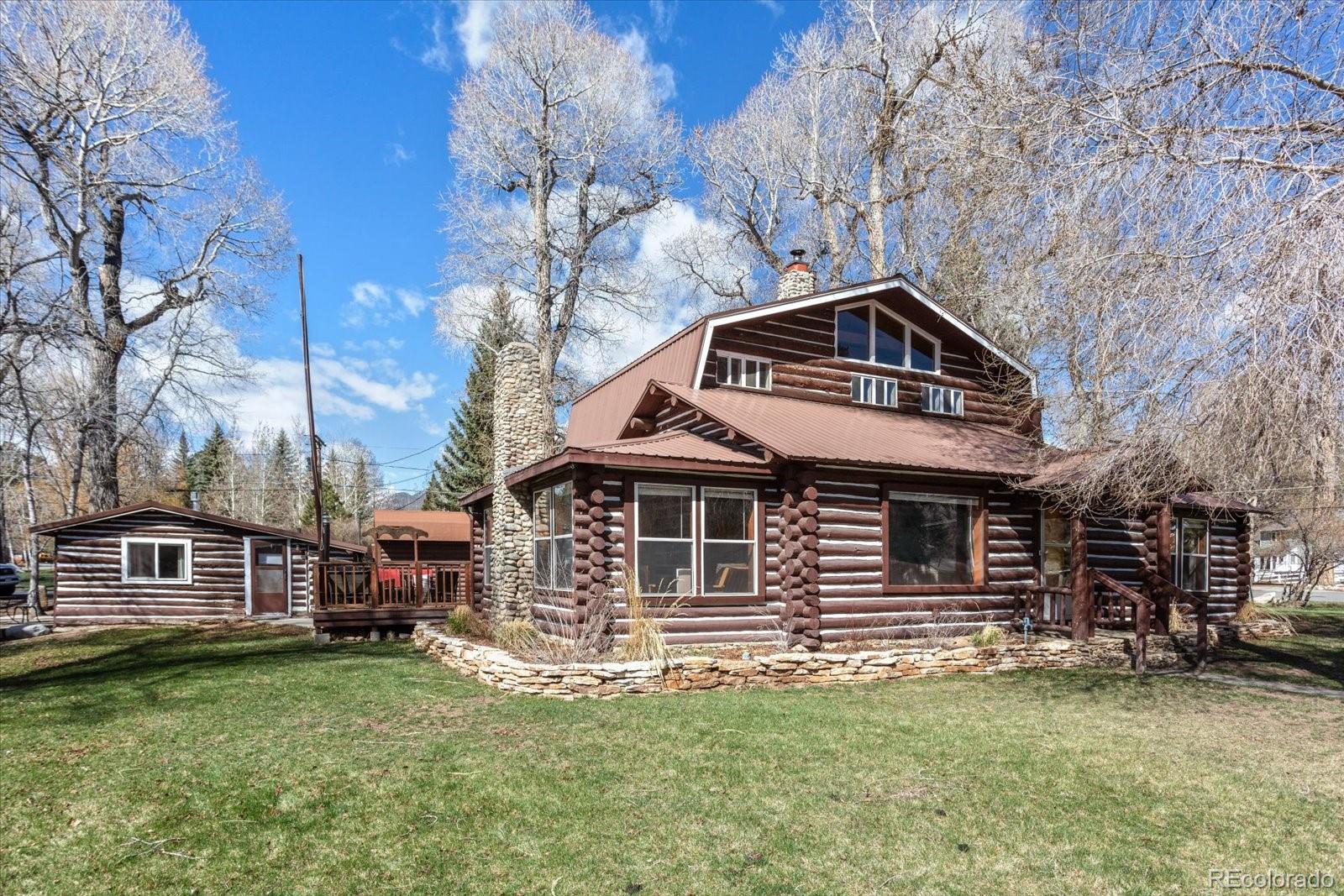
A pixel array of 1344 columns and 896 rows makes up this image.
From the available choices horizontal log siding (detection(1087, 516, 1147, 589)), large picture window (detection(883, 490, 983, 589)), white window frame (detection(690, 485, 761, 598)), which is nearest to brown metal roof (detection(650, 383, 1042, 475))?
large picture window (detection(883, 490, 983, 589))

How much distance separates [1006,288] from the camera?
12383 mm

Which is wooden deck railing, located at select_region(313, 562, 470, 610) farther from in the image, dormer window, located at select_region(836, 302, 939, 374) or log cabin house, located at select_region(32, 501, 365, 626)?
dormer window, located at select_region(836, 302, 939, 374)

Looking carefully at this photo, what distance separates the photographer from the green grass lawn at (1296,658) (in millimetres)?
11531

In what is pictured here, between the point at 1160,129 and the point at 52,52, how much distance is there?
2477 cm

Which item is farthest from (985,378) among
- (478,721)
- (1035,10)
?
(478,721)

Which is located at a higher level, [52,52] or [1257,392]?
Answer: [52,52]

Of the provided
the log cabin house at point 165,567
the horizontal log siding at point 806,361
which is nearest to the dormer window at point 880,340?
the horizontal log siding at point 806,361

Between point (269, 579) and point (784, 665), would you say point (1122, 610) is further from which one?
point (269, 579)

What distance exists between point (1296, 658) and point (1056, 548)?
4.13 m

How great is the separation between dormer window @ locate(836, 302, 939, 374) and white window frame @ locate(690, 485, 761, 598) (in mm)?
5440

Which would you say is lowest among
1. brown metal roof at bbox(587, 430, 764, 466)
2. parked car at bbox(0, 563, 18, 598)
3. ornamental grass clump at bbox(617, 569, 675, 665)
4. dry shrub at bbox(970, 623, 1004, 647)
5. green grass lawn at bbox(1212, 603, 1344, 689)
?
parked car at bbox(0, 563, 18, 598)

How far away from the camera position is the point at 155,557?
67.5 ft

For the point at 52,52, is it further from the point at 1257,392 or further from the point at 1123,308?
the point at 1257,392

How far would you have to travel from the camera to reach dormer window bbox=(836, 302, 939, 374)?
17.0m
